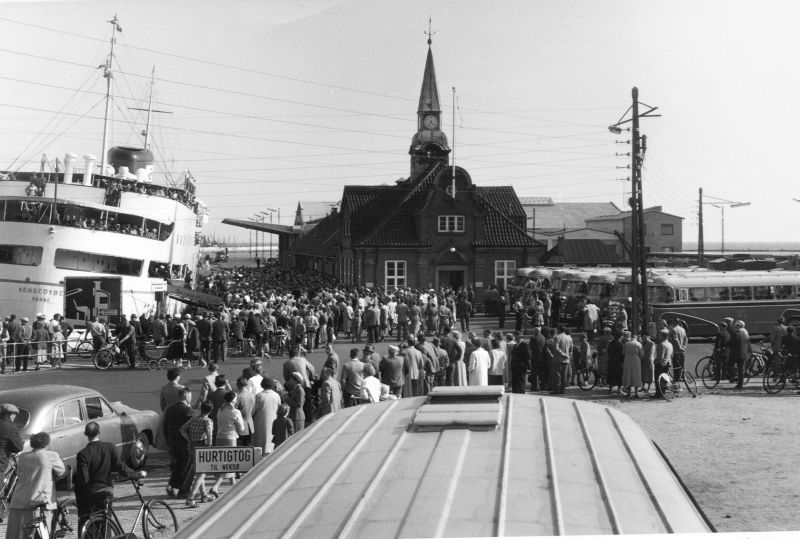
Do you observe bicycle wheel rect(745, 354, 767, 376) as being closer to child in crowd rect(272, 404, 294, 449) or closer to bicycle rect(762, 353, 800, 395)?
bicycle rect(762, 353, 800, 395)

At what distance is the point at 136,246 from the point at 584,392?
2574 centimetres

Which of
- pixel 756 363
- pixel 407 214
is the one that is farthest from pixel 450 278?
pixel 756 363

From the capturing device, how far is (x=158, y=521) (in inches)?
365

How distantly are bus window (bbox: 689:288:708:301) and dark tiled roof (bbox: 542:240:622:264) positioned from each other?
19597 millimetres

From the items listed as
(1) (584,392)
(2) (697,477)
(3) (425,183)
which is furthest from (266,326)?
(3) (425,183)

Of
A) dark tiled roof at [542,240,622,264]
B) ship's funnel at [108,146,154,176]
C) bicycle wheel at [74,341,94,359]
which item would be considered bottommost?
bicycle wheel at [74,341,94,359]

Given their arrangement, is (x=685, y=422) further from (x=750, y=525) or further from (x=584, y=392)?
(x=750, y=525)

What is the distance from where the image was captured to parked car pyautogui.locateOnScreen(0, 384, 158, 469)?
35.3 feet

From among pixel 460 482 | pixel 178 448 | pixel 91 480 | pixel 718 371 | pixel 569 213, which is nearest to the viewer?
pixel 460 482

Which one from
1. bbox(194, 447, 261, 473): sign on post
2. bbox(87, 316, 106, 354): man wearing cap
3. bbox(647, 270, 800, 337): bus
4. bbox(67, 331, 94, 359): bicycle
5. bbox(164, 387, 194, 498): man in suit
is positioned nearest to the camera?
bbox(194, 447, 261, 473): sign on post

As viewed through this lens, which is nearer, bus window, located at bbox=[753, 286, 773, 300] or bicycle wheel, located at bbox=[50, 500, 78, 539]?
bicycle wheel, located at bbox=[50, 500, 78, 539]

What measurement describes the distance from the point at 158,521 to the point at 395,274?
36011 millimetres

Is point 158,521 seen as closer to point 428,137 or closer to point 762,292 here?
point 762,292

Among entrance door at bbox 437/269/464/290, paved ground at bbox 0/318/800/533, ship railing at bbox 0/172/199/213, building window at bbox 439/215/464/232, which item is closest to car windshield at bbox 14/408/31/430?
paved ground at bbox 0/318/800/533
